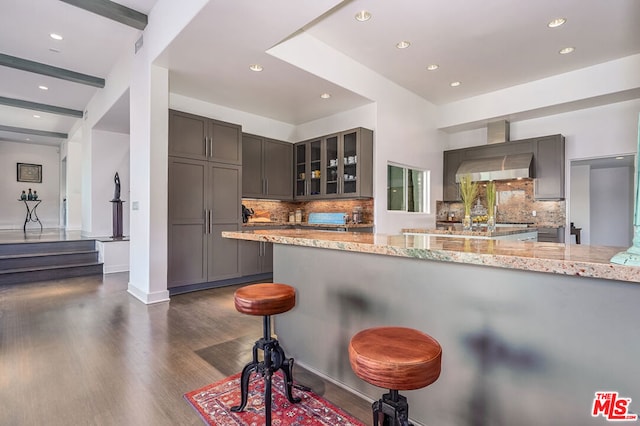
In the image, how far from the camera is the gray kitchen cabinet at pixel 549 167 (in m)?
5.35

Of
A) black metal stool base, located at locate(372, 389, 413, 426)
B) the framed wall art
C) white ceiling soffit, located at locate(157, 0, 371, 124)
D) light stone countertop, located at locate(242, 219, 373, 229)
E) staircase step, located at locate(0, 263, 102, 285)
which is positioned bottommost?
staircase step, located at locate(0, 263, 102, 285)

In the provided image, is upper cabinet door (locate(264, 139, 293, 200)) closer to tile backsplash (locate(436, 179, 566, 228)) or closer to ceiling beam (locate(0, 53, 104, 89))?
tile backsplash (locate(436, 179, 566, 228))

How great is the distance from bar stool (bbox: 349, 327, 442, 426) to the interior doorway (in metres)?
8.62

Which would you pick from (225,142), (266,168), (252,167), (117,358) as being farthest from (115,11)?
(117,358)

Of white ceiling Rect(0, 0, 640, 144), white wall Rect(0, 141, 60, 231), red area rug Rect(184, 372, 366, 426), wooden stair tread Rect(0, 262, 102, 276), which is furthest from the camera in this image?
white wall Rect(0, 141, 60, 231)

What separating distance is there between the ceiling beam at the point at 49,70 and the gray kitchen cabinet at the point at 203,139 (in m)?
3.01

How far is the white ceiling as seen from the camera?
3324 millimetres

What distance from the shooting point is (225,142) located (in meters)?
4.89

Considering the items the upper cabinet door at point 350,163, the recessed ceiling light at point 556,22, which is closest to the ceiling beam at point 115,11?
the upper cabinet door at point 350,163

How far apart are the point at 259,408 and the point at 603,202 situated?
406 inches

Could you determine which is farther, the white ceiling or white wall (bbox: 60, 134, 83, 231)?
white wall (bbox: 60, 134, 83, 231)

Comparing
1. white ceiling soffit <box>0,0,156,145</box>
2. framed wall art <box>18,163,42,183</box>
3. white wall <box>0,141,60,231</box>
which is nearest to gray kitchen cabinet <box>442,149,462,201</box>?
white ceiling soffit <box>0,0,156,145</box>

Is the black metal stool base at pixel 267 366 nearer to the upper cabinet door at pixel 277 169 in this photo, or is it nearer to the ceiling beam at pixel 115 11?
the upper cabinet door at pixel 277 169

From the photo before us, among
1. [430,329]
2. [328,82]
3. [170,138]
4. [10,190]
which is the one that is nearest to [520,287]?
[430,329]
